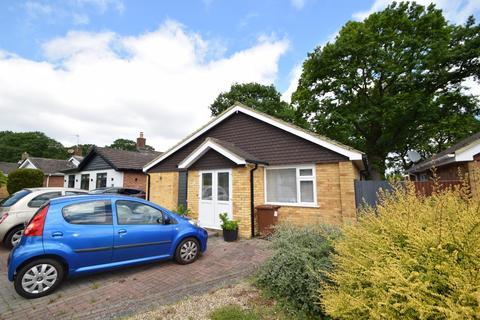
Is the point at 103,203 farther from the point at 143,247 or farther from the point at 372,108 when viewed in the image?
the point at 372,108

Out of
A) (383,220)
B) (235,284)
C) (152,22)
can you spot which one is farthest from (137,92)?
(383,220)

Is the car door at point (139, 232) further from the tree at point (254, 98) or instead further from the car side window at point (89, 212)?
the tree at point (254, 98)

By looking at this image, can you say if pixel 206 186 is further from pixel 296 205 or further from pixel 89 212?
pixel 89 212

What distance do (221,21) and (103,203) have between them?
8137 mm

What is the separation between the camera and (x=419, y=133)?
18.0m

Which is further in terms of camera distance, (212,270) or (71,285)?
(212,270)

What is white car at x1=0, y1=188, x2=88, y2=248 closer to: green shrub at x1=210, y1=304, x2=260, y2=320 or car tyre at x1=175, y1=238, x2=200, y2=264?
car tyre at x1=175, y1=238, x2=200, y2=264

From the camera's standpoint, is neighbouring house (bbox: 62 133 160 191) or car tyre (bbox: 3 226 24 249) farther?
neighbouring house (bbox: 62 133 160 191)

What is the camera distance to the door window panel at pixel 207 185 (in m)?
8.93

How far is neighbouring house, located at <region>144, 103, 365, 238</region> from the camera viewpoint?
7625 mm

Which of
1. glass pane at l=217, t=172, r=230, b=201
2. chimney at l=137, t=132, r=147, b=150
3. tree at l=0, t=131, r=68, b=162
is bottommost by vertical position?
glass pane at l=217, t=172, r=230, b=201

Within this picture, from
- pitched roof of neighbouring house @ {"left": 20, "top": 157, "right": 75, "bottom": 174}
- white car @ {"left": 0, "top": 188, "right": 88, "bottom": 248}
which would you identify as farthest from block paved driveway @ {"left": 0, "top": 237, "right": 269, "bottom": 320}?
pitched roof of neighbouring house @ {"left": 20, "top": 157, "right": 75, "bottom": 174}

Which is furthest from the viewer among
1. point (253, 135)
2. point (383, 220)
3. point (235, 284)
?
point (253, 135)

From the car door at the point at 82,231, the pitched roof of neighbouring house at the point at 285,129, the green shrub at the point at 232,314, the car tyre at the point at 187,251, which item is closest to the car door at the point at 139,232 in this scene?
the car door at the point at 82,231
